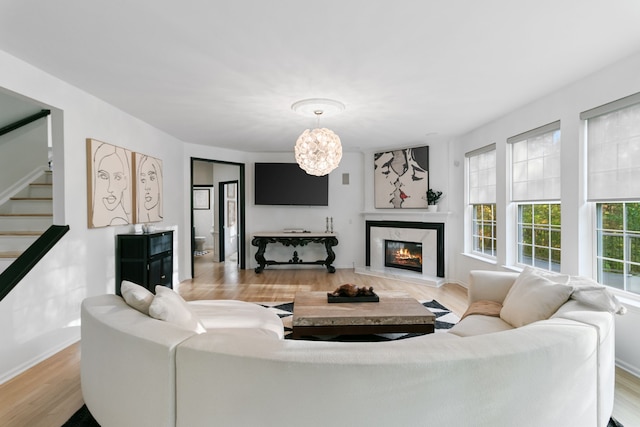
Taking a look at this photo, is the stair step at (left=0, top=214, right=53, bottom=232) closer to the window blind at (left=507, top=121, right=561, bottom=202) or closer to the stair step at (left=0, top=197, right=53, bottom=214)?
the stair step at (left=0, top=197, right=53, bottom=214)

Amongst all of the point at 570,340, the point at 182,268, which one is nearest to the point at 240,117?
the point at 182,268

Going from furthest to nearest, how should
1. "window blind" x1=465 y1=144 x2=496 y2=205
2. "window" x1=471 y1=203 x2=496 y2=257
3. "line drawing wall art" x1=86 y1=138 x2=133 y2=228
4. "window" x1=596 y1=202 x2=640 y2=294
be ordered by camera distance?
"window" x1=471 y1=203 x2=496 y2=257
"window blind" x1=465 y1=144 x2=496 y2=205
"line drawing wall art" x1=86 y1=138 x2=133 y2=228
"window" x1=596 y1=202 x2=640 y2=294

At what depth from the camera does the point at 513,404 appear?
1.27 m

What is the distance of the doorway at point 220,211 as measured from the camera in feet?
21.7

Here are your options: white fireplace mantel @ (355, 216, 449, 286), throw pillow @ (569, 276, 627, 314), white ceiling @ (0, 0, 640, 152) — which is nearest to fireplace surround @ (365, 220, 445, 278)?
white fireplace mantel @ (355, 216, 449, 286)

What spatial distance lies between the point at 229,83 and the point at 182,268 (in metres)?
3.64

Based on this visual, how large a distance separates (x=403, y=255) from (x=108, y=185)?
16.0ft

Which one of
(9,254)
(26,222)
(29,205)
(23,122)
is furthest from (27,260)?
(23,122)

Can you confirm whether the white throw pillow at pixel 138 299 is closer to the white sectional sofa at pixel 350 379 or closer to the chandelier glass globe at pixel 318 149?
the white sectional sofa at pixel 350 379

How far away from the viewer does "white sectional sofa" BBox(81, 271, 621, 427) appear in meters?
1.19

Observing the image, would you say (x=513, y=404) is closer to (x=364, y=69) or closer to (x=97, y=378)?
(x=97, y=378)

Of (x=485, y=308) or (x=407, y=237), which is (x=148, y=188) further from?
(x=407, y=237)

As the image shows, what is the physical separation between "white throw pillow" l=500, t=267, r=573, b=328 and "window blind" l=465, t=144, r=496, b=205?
240cm

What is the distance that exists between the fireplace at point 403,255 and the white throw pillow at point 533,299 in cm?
345
